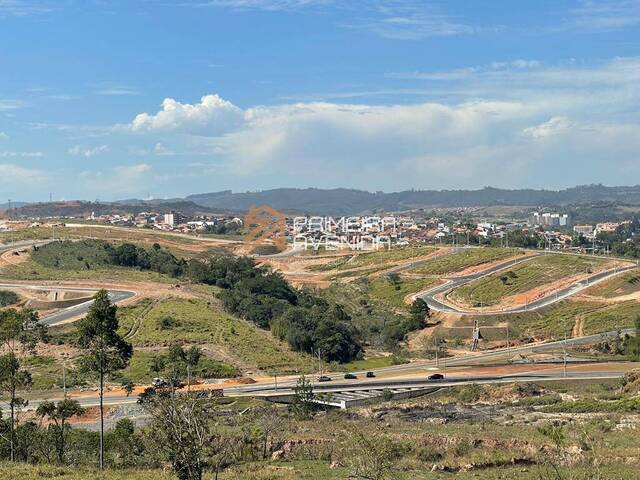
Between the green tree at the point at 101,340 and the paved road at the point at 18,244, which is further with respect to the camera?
the paved road at the point at 18,244

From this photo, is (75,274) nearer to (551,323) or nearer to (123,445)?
(551,323)

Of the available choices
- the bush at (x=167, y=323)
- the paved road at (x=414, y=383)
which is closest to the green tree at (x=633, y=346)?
the paved road at (x=414, y=383)

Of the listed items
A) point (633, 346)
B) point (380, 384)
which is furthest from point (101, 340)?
point (633, 346)

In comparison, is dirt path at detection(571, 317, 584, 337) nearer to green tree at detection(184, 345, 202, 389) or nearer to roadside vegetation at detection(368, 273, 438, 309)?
roadside vegetation at detection(368, 273, 438, 309)

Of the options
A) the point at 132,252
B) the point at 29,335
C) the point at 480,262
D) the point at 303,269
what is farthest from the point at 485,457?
the point at 303,269

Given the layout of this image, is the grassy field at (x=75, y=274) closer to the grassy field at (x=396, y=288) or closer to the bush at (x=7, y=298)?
the bush at (x=7, y=298)

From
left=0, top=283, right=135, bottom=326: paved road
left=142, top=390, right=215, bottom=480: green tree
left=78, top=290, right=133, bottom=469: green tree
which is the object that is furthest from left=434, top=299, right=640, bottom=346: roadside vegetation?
left=142, top=390, right=215, bottom=480: green tree
